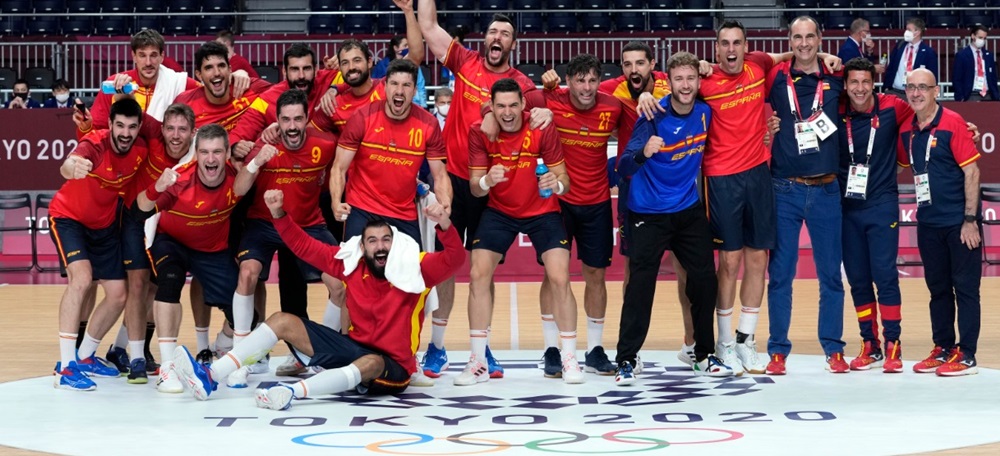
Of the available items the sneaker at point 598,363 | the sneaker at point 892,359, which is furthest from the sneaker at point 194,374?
the sneaker at point 892,359

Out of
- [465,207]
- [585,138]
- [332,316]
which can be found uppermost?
[585,138]

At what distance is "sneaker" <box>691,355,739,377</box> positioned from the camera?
29.7 feet

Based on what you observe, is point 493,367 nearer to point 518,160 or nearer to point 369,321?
point 369,321

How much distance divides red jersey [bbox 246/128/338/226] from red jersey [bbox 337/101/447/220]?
0.91 feet

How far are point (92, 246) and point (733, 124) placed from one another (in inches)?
181

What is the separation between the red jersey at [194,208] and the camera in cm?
883

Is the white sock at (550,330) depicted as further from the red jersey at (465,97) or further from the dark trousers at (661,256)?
the red jersey at (465,97)

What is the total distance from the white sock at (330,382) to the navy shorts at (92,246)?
1971 millimetres

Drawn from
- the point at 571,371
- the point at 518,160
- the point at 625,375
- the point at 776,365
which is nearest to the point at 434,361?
the point at 571,371

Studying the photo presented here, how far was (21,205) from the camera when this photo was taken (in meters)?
17.9

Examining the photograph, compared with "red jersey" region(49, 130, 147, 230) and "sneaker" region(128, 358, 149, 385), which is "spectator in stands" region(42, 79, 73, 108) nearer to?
"red jersey" region(49, 130, 147, 230)

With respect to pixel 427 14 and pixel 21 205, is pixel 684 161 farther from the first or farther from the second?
pixel 21 205

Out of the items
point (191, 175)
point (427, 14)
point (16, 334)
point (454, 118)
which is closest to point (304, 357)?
point (191, 175)

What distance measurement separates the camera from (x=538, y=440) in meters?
6.62
